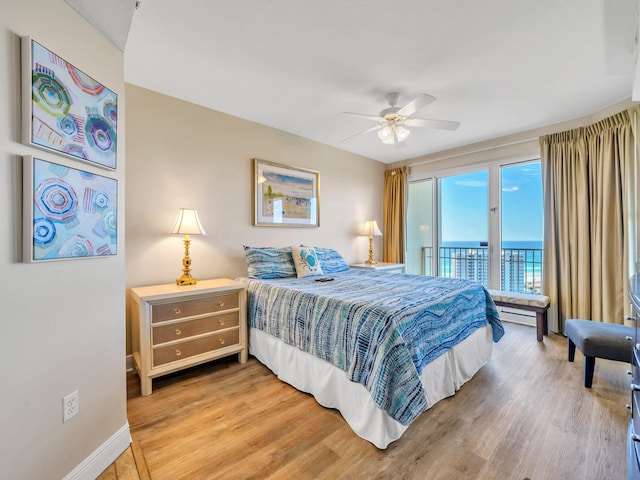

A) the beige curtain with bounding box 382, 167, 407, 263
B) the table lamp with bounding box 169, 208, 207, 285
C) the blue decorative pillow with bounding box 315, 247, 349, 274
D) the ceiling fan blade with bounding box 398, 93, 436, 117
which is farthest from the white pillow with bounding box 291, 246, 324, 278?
the beige curtain with bounding box 382, 167, 407, 263

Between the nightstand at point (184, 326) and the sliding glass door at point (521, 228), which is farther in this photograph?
the sliding glass door at point (521, 228)

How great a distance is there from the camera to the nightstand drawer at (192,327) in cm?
213

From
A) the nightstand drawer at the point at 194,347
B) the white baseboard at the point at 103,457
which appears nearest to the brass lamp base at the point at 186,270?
the nightstand drawer at the point at 194,347

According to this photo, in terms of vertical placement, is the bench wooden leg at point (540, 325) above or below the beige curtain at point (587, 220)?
below

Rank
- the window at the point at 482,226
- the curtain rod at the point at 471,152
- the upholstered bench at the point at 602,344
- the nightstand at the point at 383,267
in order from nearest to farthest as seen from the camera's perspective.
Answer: the upholstered bench at the point at 602,344 → the curtain rod at the point at 471,152 → the window at the point at 482,226 → the nightstand at the point at 383,267

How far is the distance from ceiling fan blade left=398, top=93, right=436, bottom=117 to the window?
2.35 metres

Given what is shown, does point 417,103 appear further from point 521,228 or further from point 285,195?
point 521,228

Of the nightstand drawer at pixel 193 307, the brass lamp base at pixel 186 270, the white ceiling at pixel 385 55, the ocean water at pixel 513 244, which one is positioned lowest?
the nightstand drawer at pixel 193 307

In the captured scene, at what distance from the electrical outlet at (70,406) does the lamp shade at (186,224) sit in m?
1.45

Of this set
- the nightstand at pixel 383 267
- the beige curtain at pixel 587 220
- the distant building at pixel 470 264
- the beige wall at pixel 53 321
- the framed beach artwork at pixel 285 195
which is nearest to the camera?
the beige wall at pixel 53 321

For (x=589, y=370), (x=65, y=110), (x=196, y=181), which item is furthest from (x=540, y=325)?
(x=65, y=110)

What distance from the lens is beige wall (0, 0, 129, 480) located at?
3.36ft

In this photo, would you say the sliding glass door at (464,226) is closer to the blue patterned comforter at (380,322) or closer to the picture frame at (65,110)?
the blue patterned comforter at (380,322)

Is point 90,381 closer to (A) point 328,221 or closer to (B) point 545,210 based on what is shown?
(A) point 328,221
